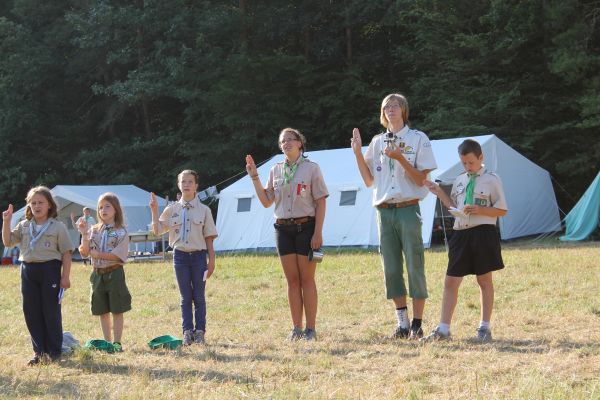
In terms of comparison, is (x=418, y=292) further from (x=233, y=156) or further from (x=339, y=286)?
(x=233, y=156)

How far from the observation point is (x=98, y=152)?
91.7 ft

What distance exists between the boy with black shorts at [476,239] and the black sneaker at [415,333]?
0.36 ft

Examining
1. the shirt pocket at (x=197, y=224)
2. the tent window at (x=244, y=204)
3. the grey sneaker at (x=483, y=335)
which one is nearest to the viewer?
the grey sneaker at (x=483, y=335)

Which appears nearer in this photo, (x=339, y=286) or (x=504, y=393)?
(x=504, y=393)

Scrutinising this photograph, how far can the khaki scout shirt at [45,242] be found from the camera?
16.8ft

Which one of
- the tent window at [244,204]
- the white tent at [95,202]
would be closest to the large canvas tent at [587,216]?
the tent window at [244,204]

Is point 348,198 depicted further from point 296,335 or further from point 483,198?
point 483,198

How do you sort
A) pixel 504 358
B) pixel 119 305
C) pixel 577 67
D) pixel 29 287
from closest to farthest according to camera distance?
pixel 504 358 → pixel 29 287 → pixel 119 305 → pixel 577 67

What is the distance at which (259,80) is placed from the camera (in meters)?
26.5

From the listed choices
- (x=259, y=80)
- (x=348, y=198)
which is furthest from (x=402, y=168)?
(x=259, y=80)

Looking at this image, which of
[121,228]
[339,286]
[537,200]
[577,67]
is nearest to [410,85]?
[577,67]

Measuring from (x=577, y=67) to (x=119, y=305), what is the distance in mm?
19139

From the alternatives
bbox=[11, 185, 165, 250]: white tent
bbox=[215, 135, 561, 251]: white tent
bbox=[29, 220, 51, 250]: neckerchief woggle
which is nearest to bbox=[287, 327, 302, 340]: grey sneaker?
bbox=[29, 220, 51, 250]: neckerchief woggle

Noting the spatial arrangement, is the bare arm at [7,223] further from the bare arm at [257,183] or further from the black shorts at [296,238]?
the black shorts at [296,238]
